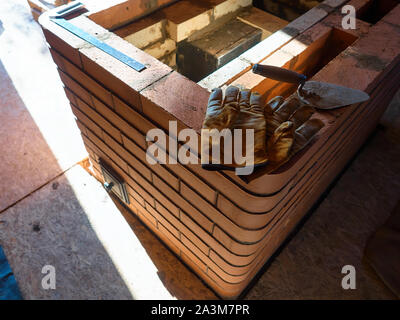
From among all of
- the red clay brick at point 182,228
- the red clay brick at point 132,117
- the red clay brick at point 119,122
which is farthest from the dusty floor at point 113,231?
the red clay brick at point 132,117

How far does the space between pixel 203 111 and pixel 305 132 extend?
477 mm

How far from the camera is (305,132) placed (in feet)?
4.30

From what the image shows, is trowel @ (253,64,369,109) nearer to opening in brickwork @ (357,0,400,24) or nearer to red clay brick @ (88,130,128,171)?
opening in brickwork @ (357,0,400,24)

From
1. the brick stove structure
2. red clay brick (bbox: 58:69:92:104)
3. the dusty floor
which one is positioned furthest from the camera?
the dusty floor

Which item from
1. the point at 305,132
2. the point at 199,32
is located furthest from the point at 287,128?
the point at 199,32

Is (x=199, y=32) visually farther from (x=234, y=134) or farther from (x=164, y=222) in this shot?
(x=234, y=134)

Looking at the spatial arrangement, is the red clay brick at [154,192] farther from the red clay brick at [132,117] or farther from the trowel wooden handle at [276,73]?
→ the trowel wooden handle at [276,73]

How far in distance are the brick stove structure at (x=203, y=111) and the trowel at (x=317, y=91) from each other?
2.1 inches

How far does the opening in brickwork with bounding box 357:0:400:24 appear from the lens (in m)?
2.40

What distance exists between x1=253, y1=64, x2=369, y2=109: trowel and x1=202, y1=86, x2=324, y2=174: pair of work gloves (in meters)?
0.15

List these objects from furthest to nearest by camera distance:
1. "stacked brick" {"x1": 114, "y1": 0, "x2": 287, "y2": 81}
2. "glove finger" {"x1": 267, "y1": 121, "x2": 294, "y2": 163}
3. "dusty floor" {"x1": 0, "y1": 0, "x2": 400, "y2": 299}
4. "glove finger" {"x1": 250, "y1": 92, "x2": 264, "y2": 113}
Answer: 1. "dusty floor" {"x1": 0, "y1": 0, "x2": 400, "y2": 299}
2. "stacked brick" {"x1": 114, "y1": 0, "x2": 287, "y2": 81}
3. "glove finger" {"x1": 250, "y1": 92, "x2": 264, "y2": 113}
4. "glove finger" {"x1": 267, "y1": 121, "x2": 294, "y2": 163}

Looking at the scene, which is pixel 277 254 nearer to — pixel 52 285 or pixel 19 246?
pixel 52 285

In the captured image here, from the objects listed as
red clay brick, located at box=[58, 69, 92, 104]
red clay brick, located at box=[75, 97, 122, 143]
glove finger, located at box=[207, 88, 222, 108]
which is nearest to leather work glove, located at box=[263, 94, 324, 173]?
glove finger, located at box=[207, 88, 222, 108]
